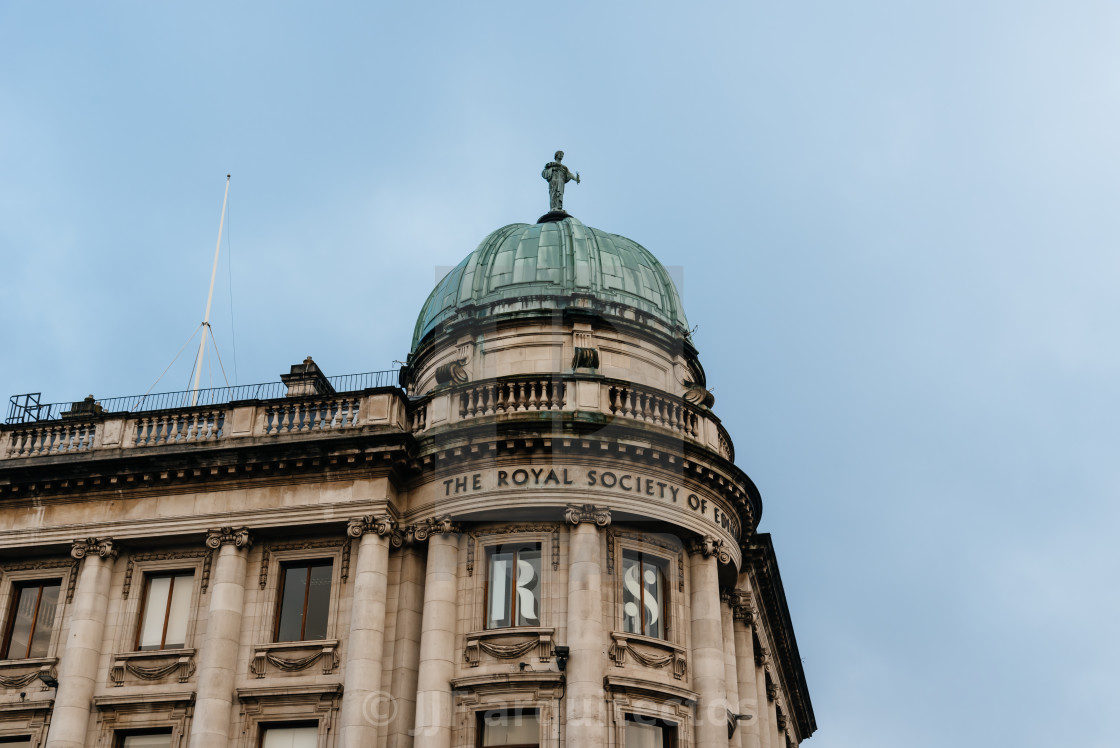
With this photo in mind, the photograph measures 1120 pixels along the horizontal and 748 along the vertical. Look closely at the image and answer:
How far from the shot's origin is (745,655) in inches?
1414

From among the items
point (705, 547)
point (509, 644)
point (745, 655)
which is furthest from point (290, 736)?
point (745, 655)

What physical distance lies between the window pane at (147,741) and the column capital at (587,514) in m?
11.0

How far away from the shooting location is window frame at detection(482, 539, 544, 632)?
2859cm

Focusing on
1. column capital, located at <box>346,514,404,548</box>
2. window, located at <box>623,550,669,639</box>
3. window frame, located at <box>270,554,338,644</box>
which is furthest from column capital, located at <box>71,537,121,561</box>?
window, located at <box>623,550,669,639</box>

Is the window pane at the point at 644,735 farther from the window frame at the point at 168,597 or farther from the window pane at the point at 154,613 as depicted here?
the window pane at the point at 154,613

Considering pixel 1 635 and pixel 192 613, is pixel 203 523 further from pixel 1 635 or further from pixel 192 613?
pixel 1 635

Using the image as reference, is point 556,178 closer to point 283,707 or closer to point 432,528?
point 432,528

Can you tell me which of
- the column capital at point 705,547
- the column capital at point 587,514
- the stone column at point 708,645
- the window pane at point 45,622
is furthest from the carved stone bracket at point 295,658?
the column capital at point 705,547

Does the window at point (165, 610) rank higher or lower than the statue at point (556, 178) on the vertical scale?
lower

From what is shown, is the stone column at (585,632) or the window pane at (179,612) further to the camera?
the window pane at (179,612)

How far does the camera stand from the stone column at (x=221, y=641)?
27641mm

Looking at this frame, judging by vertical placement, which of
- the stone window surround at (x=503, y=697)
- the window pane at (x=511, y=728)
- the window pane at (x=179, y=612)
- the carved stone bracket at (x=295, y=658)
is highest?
the window pane at (x=179, y=612)

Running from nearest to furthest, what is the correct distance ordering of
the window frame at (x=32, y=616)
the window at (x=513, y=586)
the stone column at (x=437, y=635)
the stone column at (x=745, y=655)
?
1. the stone column at (x=437, y=635)
2. the window at (x=513, y=586)
3. the window frame at (x=32, y=616)
4. the stone column at (x=745, y=655)

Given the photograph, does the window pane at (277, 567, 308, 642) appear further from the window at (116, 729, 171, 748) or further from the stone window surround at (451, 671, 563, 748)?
the stone window surround at (451, 671, 563, 748)
